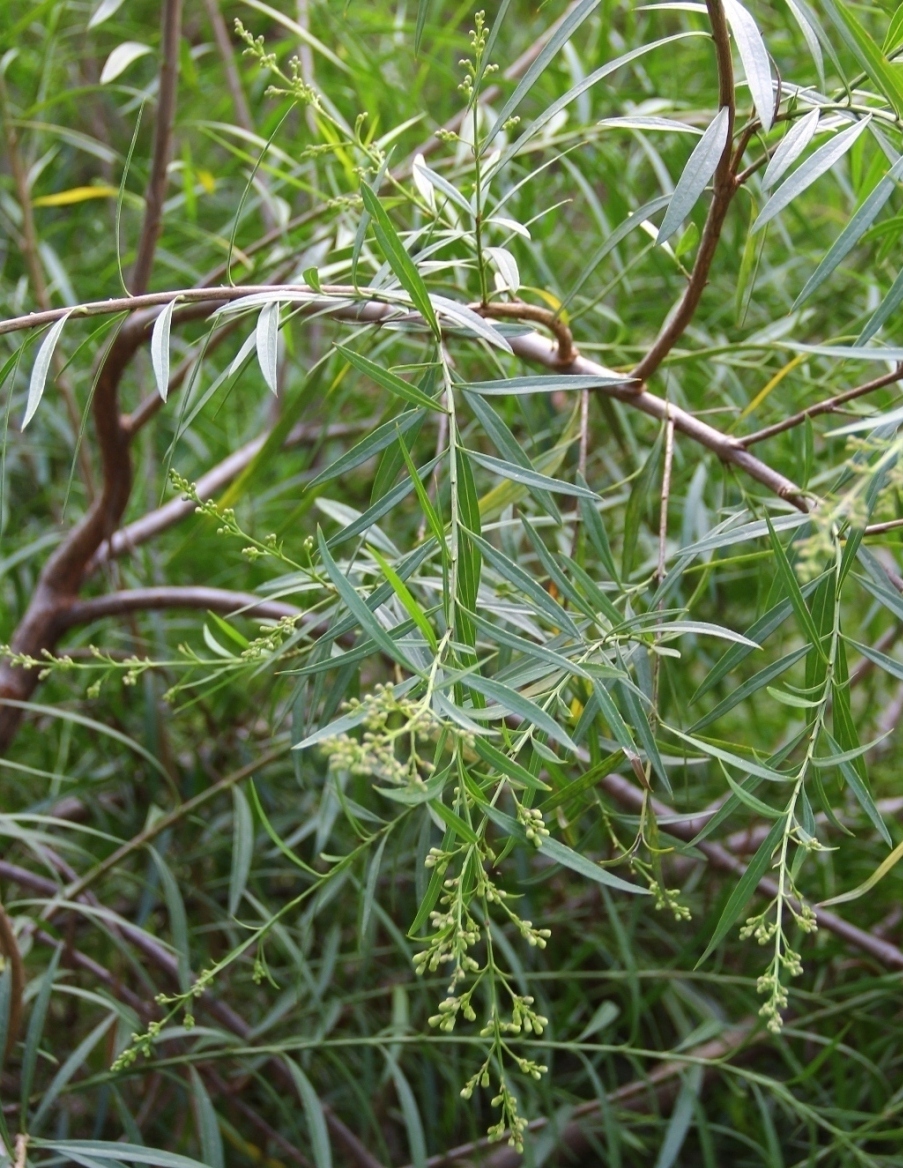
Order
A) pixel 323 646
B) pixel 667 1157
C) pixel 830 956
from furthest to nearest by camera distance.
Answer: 1. pixel 830 956
2. pixel 667 1157
3. pixel 323 646

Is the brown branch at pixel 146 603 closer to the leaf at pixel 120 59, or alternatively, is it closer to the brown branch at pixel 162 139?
the brown branch at pixel 162 139

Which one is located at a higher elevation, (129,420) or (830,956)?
(129,420)

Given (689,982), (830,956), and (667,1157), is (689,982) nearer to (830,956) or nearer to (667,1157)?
(830,956)

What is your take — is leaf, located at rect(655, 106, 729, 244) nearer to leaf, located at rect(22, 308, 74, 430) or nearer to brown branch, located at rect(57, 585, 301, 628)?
leaf, located at rect(22, 308, 74, 430)

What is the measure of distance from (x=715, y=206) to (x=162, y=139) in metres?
0.39

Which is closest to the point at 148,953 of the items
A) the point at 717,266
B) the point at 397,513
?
the point at 397,513

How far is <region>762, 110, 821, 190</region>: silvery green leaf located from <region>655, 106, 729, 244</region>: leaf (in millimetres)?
17

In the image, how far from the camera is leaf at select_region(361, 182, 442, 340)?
0.97 feet

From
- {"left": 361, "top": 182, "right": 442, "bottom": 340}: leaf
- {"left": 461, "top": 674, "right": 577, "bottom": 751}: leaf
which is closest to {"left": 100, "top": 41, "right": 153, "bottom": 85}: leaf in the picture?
{"left": 361, "top": 182, "right": 442, "bottom": 340}: leaf

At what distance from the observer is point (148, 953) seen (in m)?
0.56

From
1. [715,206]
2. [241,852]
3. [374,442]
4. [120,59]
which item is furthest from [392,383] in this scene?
[120,59]

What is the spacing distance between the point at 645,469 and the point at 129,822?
1.51ft

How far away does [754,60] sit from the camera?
0.30m

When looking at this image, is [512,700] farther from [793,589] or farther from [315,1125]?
[315,1125]
